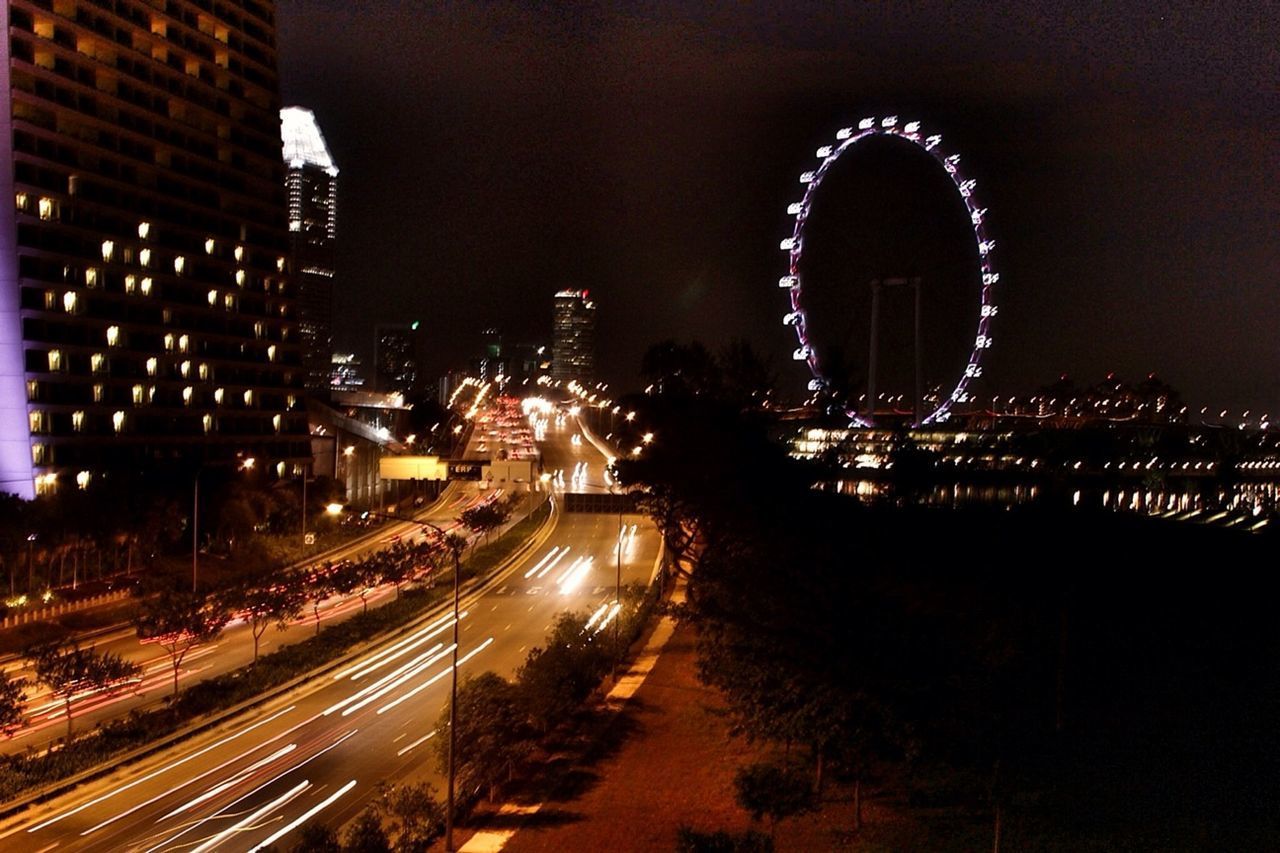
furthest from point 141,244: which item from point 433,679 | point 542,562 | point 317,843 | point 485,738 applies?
point 317,843

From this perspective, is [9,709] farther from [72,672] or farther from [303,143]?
[303,143]

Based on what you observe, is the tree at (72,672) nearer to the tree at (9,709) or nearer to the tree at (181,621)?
the tree at (9,709)

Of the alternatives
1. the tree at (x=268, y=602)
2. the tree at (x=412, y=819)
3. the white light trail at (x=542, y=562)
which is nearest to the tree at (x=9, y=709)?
the tree at (x=268, y=602)

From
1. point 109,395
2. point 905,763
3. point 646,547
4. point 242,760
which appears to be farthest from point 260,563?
point 905,763

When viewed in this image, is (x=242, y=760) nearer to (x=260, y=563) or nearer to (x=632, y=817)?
(x=632, y=817)

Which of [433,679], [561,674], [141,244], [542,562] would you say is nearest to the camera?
[561,674]
